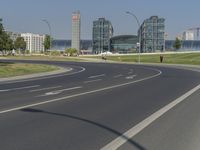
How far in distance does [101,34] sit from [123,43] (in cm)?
1773

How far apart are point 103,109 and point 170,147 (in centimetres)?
618

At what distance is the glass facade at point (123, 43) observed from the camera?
18550 cm

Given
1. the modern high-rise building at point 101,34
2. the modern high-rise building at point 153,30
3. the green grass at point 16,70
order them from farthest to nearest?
the modern high-rise building at point 101,34, the modern high-rise building at point 153,30, the green grass at point 16,70

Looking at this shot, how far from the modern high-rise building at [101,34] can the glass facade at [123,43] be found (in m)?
5.34

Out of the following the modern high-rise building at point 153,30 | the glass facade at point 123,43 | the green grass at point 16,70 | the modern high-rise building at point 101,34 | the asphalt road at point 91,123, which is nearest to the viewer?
the asphalt road at point 91,123

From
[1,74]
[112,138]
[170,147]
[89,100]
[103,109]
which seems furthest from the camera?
[1,74]

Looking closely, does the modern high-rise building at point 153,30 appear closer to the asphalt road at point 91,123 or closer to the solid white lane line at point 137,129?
the asphalt road at point 91,123

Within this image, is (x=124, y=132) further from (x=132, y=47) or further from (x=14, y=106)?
(x=132, y=47)

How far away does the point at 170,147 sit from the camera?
351 inches

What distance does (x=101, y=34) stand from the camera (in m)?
175

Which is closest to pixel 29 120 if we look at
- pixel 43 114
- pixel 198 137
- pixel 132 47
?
pixel 43 114

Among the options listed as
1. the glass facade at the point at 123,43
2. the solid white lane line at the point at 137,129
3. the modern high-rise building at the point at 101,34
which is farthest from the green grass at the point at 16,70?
the glass facade at the point at 123,43

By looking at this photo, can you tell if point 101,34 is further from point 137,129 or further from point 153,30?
point 137,129

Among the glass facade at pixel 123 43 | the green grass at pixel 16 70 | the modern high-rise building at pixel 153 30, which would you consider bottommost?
the green grass at pixel 16 70
